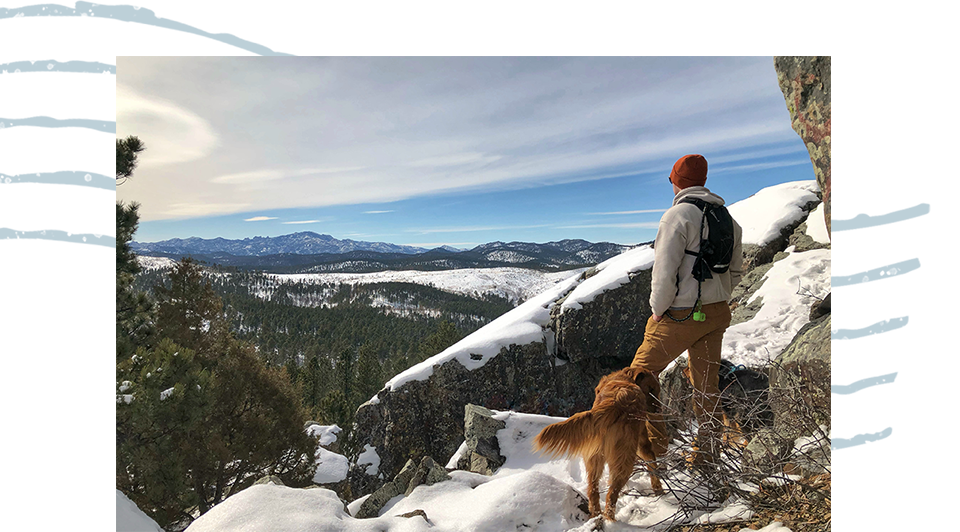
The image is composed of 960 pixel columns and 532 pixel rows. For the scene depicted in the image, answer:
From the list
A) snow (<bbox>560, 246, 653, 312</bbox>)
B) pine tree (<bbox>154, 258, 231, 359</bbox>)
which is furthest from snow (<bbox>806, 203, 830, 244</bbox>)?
pine tree (<bbox>154, 258, 231, 359</bbox>)

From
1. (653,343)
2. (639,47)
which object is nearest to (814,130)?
(639,47)

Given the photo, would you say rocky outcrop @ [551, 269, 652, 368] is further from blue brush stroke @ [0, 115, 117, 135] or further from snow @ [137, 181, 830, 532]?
blue brush stroke @ [0, 115, 117, 135]

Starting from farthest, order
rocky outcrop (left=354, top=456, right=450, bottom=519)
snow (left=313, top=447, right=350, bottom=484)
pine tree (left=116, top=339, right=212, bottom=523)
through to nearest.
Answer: snow (left=313, top=447, right=350, bottom=484)
pine tree (left=116, top=339, right=212, bottom=523)
rocky outcrop (left=354, top=456, right=450, bottom=519)

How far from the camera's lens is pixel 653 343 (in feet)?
9.23

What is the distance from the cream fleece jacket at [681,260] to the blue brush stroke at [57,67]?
127 inches

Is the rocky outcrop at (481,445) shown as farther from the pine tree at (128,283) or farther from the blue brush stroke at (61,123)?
the blue brush stroke at (61,123)

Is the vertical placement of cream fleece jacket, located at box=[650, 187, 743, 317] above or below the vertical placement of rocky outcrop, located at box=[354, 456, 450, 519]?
above

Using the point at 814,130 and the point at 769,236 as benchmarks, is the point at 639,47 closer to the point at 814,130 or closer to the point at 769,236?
the point at 814,130
